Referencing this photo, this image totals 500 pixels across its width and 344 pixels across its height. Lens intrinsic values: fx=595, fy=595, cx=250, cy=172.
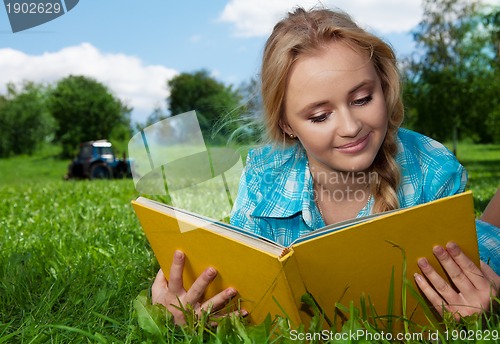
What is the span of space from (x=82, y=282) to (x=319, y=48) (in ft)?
3.78

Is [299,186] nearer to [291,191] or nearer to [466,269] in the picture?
[291,191]

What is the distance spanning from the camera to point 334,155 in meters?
1.78

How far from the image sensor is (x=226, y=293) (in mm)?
1505

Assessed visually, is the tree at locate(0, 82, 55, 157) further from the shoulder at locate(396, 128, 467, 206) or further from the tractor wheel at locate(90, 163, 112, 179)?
the shoulder at locate(396, 128, 467, 206)

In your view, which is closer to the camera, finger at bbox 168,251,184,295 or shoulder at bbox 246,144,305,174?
finger at bbox 168,251,184,295

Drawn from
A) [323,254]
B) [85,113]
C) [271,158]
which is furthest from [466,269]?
[85,113]

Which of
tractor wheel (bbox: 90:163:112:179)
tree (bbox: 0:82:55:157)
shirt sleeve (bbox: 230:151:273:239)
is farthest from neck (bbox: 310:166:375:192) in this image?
tree (bbox: 0:82:55:157)

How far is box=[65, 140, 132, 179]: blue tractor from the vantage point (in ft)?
47.6

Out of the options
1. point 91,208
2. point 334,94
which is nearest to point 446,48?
point 91,208

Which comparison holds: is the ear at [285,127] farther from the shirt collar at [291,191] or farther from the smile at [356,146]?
the smile at [356,146]

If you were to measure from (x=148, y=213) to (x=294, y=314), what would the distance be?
44cm

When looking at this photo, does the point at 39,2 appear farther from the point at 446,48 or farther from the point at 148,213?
the point at 446,48

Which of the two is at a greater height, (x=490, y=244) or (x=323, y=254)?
(x=323, y=254)

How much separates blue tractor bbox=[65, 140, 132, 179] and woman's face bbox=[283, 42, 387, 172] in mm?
12985
